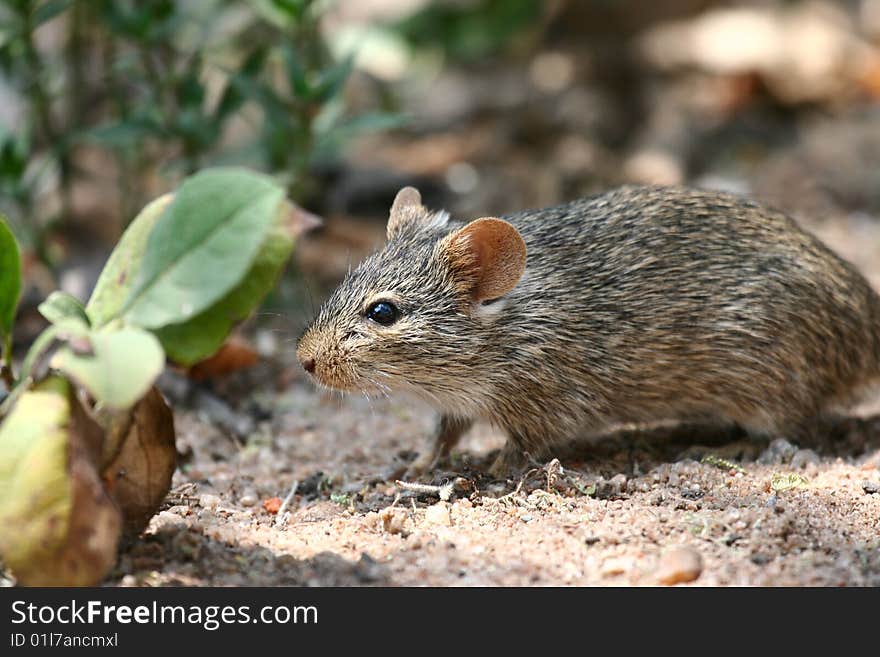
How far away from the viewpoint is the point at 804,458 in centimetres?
529

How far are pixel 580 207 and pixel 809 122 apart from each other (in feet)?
20.5

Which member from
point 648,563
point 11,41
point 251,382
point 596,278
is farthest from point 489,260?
point 11,41

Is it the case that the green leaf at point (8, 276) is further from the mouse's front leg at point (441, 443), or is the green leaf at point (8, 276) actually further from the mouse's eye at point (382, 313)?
the mouse's front leg at point (441, 443)

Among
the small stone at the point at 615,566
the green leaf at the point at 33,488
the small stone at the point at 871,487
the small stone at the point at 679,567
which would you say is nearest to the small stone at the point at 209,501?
the green leaf at the point at 33,488

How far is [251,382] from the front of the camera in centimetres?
700

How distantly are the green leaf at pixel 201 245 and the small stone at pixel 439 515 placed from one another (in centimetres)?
146

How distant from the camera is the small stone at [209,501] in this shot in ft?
15.9

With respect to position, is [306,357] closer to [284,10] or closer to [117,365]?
[117,365]

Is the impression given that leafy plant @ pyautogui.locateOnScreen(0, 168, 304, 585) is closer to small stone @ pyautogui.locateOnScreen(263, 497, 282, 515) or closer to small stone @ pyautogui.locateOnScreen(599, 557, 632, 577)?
small stone @ pyautogui.locateOnScreen(263, 497, 282, 515)

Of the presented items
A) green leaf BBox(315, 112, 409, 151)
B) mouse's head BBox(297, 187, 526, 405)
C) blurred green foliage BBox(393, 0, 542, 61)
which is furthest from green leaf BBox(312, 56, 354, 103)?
blurred green foliage BBox(393, 0, 542, 61)

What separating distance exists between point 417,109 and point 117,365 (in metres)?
8.99

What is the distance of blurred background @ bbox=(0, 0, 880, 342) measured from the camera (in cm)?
708
